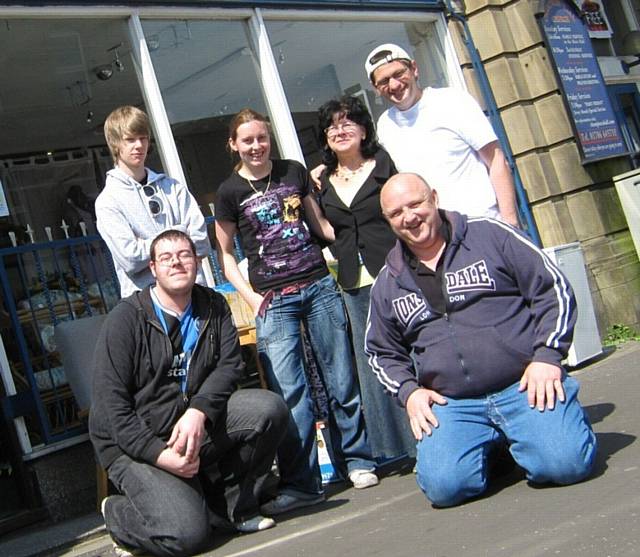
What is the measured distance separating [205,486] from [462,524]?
1359 mm

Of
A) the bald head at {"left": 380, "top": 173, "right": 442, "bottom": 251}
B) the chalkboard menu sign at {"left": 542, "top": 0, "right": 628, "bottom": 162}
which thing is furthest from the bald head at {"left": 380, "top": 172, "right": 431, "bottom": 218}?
the chalkboard menu sign at {"left": 542, "top": 0, "right": 628, "bottom": 162}

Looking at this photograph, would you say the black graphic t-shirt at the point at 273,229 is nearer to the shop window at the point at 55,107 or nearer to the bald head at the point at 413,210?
the bald head at the point at 413,210

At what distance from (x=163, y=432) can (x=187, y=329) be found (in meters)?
0.48

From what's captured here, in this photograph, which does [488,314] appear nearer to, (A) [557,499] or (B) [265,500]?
(A) [557,499]

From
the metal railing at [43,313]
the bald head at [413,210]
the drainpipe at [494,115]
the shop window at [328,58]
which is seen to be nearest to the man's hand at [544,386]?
the bald head at [413,210]

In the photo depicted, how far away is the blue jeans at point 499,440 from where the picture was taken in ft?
12.8

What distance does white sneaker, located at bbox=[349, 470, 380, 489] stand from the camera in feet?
16.4

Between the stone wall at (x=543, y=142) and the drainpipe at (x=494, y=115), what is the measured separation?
0.05 meters

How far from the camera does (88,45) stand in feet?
23.0

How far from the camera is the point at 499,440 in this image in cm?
418

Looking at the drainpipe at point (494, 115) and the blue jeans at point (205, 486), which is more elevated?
the drainpipe at point (494, 115)

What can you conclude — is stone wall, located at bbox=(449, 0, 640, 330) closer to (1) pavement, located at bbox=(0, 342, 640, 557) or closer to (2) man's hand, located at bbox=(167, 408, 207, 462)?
(1) pavement, located at bbox=(0, 342, 640, 557)

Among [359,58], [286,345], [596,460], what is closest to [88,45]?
[359,58]

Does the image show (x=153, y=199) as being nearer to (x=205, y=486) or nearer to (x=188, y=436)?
(x=188, y=436)
